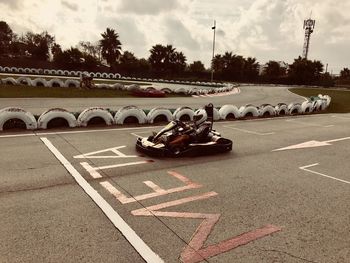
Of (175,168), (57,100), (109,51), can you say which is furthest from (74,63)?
(175,168)

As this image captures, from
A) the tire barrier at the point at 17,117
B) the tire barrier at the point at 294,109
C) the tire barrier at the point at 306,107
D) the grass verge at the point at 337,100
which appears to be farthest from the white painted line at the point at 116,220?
the grass verge at the point at 337,100

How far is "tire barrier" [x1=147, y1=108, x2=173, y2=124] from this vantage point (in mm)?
15531

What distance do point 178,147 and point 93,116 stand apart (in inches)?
223

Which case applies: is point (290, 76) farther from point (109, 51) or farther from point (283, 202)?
point (283, 202)

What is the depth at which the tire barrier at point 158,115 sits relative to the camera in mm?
15531

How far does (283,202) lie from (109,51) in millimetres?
68892

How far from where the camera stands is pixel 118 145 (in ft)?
35.8

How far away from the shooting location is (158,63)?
71.8 meters

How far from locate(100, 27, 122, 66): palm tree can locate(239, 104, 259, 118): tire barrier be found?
55665 millimetres

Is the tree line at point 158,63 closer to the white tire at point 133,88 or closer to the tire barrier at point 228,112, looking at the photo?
the white tire at point 133,88

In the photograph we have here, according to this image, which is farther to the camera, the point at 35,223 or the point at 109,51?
the point at 109,51

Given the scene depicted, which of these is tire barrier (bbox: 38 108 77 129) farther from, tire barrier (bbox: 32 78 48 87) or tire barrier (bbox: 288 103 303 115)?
tire barrier (bbox: 32 78 48 87)

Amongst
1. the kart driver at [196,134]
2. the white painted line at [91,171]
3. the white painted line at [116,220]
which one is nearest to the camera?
the white painted line at [116,220]

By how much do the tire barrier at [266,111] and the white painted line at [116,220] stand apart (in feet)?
46.2
